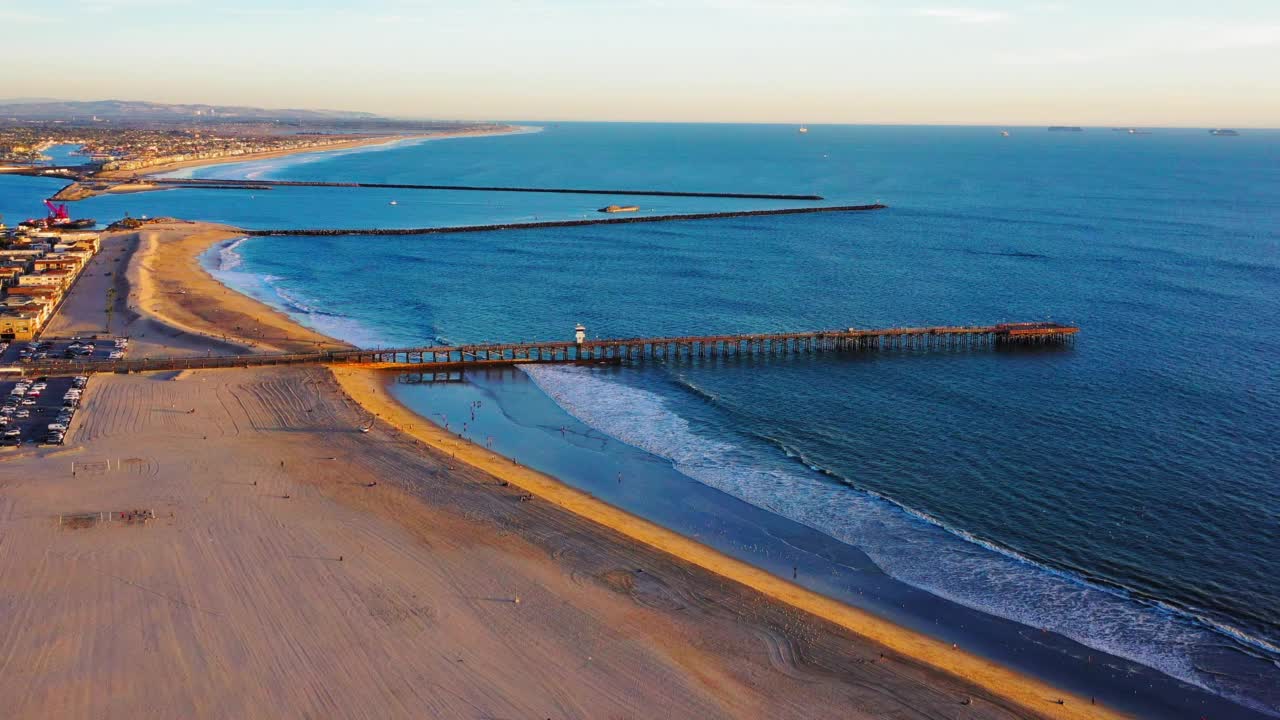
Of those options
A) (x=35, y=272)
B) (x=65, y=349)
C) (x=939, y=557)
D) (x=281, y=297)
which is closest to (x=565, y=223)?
(x=281, y=297)

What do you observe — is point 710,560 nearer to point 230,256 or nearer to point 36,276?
point 36,276

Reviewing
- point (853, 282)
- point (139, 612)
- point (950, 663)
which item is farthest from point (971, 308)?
point (139, 612)

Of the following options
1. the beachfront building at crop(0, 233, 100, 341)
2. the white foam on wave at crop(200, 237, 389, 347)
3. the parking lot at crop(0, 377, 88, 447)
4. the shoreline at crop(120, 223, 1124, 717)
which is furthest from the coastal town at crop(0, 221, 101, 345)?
the shoreline at crop(120, 223, 1124, 717)

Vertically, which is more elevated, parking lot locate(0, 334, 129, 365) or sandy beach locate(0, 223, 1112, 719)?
parking lot locate(0, 334, 129, 365)

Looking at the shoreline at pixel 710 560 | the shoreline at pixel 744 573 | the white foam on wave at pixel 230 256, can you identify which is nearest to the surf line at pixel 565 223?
the white foam on wave at pixel 230 256

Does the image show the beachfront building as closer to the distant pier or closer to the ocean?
the ocean

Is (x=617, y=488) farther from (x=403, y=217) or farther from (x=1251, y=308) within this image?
(x=403, y=217)
